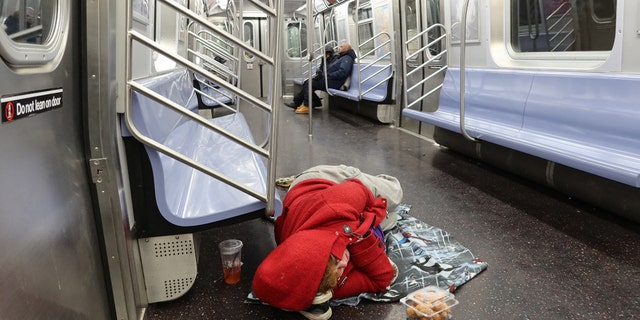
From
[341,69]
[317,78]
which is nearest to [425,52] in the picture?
[341,69]

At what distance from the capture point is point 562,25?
374cm

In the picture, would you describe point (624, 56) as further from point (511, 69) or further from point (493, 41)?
point (493, 41)

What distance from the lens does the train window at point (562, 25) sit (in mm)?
3344

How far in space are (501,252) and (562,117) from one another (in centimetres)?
154

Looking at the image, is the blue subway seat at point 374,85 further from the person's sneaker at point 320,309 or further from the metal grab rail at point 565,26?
the person's sneaker at point 320,309

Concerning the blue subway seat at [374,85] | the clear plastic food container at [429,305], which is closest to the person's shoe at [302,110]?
the blue subway seat at [374,85]

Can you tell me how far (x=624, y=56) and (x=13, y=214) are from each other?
3372 mm

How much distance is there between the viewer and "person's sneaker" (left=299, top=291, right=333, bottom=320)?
6.00ft

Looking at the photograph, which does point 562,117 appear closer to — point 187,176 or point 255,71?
point 187,176

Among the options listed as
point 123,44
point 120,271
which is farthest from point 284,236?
point 123,44

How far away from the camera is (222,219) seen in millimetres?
1864

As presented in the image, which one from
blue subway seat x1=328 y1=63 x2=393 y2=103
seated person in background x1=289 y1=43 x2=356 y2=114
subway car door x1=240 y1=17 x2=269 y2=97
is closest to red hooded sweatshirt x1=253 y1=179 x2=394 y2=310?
blue subway seat x1=328 y1=63 x2=393 y2=103

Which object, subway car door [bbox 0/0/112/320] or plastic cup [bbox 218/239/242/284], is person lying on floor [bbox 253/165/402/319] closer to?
plastic cup [bbox 218/239/242/284]

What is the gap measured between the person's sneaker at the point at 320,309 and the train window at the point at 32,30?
1.26 meters
